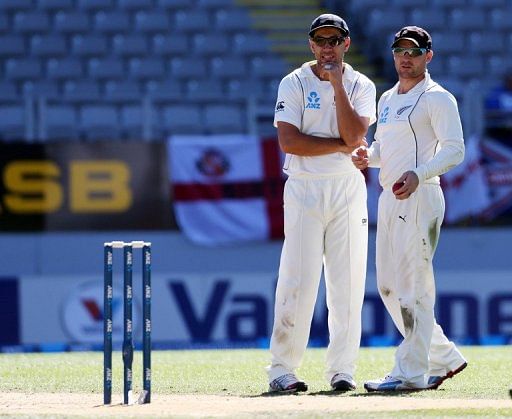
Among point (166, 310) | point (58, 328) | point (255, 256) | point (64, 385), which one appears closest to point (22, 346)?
point (58, 328)

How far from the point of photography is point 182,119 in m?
15.7

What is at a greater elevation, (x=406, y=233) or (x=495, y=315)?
(x=406, y=233)

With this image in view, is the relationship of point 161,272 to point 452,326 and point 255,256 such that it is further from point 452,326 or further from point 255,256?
point 452,326

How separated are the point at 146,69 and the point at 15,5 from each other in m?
1.98

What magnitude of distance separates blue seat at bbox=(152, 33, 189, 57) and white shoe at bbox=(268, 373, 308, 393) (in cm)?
1050

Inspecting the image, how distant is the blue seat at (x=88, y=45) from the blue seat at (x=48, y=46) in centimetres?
14

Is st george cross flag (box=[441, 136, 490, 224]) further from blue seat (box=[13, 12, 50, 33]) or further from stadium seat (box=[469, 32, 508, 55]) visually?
blue seat (box=[13, 12, 50, 33])

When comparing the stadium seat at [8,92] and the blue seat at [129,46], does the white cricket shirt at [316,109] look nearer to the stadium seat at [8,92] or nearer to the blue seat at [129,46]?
the stadium seat at [8,92]

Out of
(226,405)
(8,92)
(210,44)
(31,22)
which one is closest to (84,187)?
(8,92)

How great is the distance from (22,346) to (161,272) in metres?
1.64

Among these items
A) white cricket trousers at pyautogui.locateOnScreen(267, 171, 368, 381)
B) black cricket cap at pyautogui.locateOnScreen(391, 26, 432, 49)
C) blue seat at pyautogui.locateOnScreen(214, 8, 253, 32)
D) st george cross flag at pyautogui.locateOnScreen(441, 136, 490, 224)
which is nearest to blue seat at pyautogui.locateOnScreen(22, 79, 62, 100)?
blue seat at pyautogui.locateOnScreen(214, 8, 253, 32)

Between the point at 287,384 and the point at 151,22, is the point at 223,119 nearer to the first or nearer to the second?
the point at 151,22

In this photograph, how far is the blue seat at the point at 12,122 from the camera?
14.9 metres

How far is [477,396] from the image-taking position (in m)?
6.77
